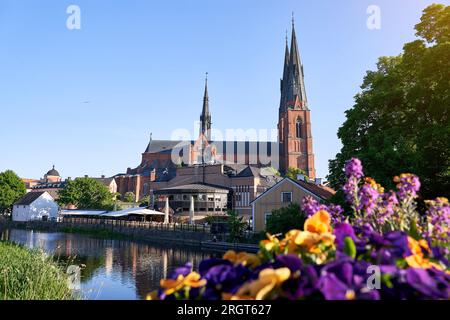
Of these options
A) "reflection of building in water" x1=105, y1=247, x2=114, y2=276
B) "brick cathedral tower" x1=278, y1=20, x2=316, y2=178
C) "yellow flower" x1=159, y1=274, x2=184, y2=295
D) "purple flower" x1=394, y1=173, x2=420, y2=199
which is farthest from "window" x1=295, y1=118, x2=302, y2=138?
"yellow flower" x1=159, y1=274, x2=184, y2=295

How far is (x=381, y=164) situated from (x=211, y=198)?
4156 cm

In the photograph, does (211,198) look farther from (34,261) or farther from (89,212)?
(34,261)

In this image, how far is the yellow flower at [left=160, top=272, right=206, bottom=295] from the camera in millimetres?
2110

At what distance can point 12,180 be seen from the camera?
8212cm

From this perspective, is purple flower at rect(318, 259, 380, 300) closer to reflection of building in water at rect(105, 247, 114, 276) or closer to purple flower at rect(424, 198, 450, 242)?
purple flower at rect(424, 198, 450, 242)

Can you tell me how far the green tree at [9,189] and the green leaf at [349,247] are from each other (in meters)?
92.4

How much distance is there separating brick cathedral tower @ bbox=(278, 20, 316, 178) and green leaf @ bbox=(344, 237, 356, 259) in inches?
3586

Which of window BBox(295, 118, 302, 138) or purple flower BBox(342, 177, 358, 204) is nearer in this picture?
purple flower BBox(342, 177, 358, 204)

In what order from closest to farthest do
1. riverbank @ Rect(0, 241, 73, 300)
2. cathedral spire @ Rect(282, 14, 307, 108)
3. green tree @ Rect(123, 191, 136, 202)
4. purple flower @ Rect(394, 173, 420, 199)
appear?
purple flower @ Rect(394, 173, 420, 199) < riverbank @ Rect(0, 241, 73, 300) < cathedral spire @ Rect(282, 14, 307, 108) < green tree @ Rect(123, 191, 136, 202)

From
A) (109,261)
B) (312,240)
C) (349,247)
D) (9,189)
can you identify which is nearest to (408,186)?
(349,247)

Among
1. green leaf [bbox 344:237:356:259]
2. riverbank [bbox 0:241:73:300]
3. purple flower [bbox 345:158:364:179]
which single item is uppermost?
purple flower [bbox 345:158:364:179]

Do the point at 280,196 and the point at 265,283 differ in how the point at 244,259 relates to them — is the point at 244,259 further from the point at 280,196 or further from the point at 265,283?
the point at 280,196

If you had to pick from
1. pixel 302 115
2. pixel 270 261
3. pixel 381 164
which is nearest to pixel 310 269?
pixel 270 261

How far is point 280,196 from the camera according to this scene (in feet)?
114
